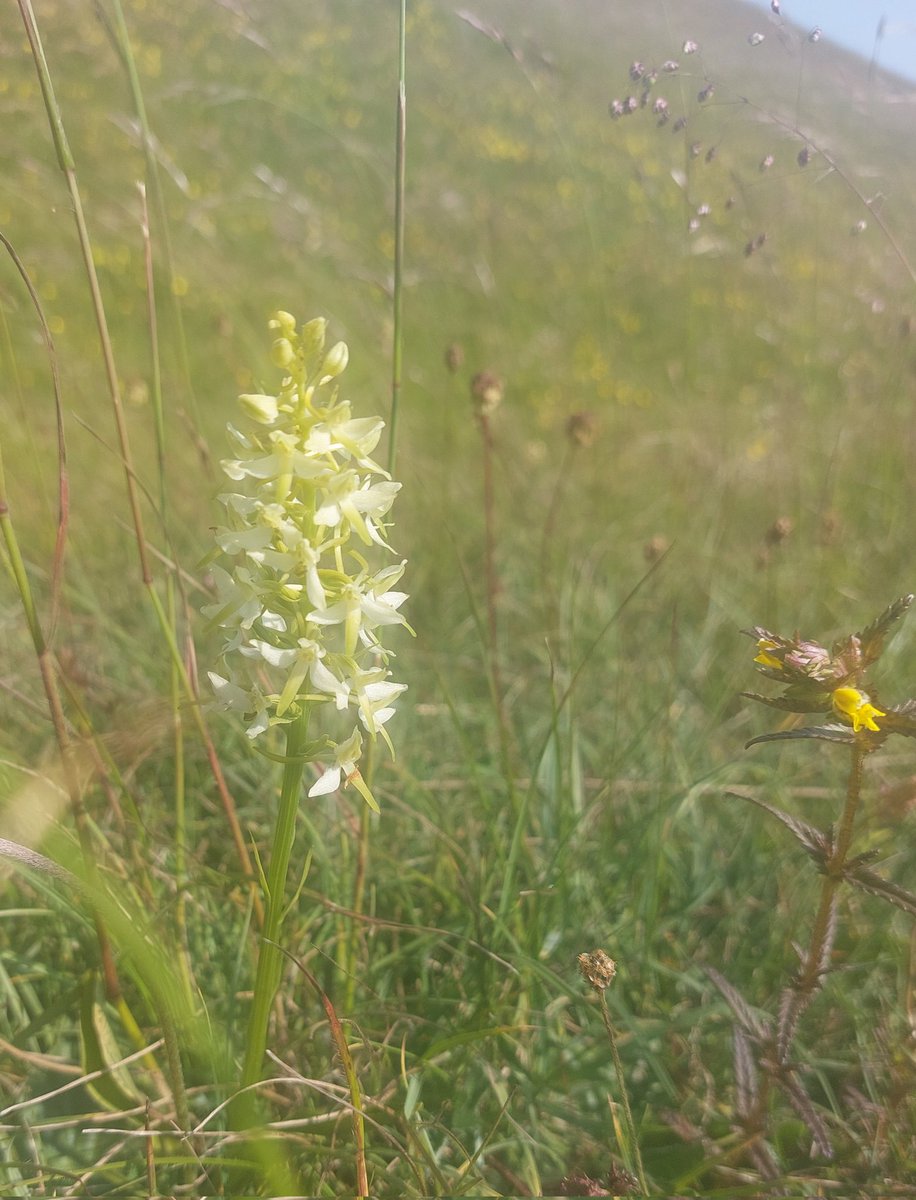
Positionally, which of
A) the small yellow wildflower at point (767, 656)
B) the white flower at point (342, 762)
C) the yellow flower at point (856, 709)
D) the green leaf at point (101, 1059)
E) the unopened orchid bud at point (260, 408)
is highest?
the unopened orchid bud at point (260, 408)

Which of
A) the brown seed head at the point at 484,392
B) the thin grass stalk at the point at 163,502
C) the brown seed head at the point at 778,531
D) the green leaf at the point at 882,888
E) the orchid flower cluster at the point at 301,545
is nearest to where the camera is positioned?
the orchid flower cluster at the point at 301,545

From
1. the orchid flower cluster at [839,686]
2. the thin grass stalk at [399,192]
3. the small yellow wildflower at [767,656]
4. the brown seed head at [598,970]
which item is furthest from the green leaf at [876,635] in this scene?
→ the thin grass stalk at [399,192]

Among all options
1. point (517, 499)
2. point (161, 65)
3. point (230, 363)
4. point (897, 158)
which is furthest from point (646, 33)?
point (161, 65)

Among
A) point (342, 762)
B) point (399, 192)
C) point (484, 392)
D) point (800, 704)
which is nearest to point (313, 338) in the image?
point (399, 192)

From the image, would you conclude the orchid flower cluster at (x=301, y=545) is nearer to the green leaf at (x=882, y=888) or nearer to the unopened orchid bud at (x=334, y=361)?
the unopened orchid bud at (x=334, y=361)

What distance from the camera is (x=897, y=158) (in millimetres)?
2361

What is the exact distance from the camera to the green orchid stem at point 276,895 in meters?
0.93

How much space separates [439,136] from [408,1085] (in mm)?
5321

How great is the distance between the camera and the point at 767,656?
1106mm

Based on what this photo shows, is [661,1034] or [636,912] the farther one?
[636,912]

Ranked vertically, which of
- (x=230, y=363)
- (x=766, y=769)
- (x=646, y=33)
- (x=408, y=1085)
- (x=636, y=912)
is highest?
(x=646, y=33)

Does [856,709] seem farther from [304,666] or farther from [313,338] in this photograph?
[313,338]

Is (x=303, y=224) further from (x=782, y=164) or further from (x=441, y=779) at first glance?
(x=441, y=779)

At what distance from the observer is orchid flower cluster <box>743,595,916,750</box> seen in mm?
1030
